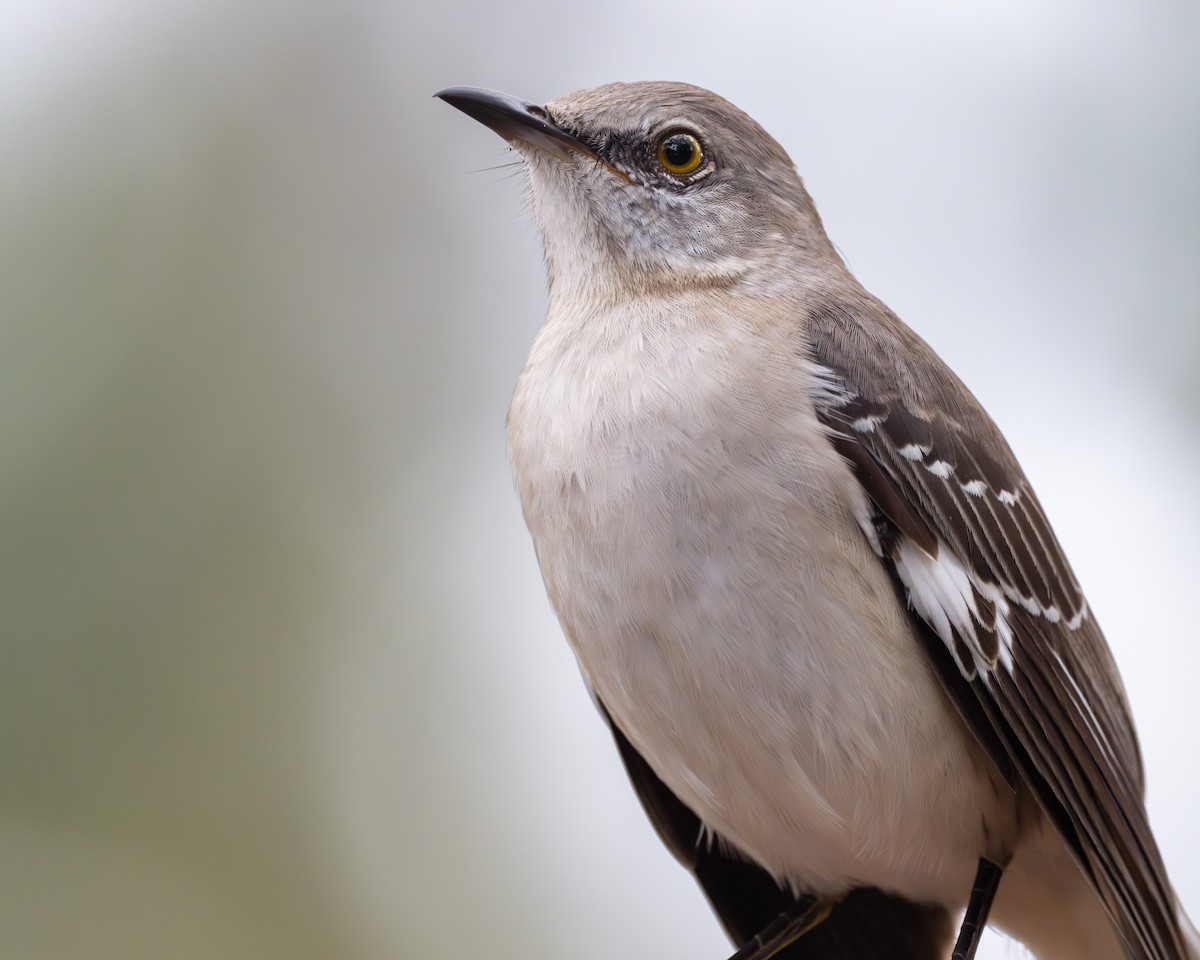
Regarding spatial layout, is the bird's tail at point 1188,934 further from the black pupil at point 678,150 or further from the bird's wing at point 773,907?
the black pupil at point 678,150

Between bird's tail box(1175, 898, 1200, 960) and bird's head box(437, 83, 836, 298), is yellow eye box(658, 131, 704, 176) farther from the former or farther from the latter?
bird's tail box(1175, 898, 1200, 960)

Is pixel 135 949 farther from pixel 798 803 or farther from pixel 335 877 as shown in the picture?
pixel 798 803

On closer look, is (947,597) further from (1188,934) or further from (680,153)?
(680,153)

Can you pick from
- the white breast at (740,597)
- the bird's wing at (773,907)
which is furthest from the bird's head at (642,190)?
the bird's wing at (773,907)

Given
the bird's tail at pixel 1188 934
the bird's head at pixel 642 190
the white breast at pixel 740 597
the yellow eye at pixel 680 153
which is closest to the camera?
the white breast at pixel 740 597

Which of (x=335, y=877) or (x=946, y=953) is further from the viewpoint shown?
(x=335, y=877)

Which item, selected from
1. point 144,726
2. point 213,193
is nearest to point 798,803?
point 144,726

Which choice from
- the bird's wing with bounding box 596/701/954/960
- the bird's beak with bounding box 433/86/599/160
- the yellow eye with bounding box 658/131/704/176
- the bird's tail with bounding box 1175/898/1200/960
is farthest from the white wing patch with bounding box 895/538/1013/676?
the bird's beak with bounding box 433/86/599/160

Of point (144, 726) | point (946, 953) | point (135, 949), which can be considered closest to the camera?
point (946, 953)
